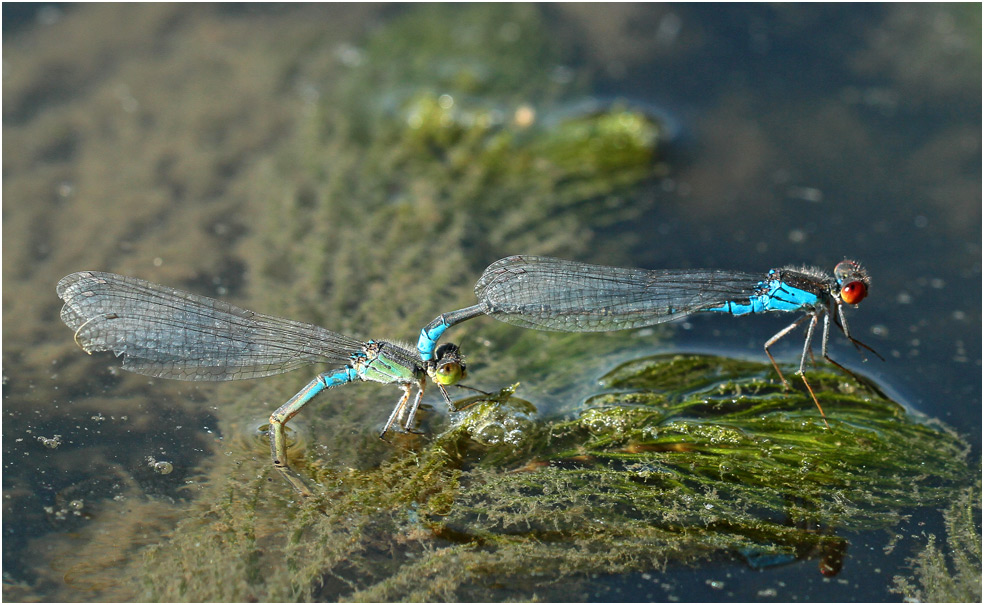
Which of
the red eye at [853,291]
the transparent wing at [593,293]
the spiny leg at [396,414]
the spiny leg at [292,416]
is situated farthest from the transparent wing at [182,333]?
the red eye at [853,291]

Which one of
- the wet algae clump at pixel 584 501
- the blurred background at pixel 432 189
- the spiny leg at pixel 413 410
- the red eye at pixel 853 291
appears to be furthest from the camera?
the red eye at pixel 853 291

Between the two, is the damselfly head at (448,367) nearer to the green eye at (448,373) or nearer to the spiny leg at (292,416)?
the green eye at (448,373)

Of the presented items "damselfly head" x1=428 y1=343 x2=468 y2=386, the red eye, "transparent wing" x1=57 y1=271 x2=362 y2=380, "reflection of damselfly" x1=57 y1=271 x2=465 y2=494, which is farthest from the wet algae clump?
"transparent wing" x1=57 y1=271 x2=362 y2=380

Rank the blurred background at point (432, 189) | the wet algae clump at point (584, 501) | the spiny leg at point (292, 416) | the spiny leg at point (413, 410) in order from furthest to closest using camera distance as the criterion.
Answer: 1. the spiny leg at point (413, 410)
2. the blurred background at point (432, 189)
3. the spiny leg at point (292, 416)
4. the wet algae clump at point (584, 501)

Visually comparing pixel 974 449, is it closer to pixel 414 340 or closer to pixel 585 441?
pixel 585 441

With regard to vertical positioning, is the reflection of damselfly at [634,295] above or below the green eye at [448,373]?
above

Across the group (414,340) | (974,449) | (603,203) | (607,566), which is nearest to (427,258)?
A: (414,340)

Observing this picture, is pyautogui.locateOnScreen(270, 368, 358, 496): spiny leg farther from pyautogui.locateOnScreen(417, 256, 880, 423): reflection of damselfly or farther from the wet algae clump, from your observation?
pyautogui.locateOnScreen(417, 256, 880, 423): reflection of damselfly

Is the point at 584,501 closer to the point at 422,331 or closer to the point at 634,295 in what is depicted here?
the point at 422,331
